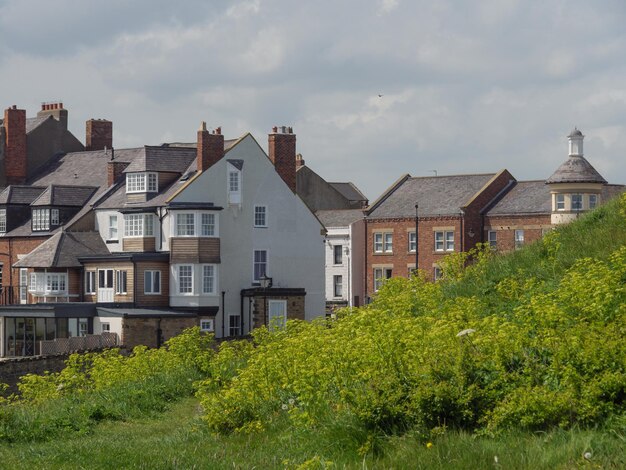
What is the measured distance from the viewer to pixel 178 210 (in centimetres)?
6575

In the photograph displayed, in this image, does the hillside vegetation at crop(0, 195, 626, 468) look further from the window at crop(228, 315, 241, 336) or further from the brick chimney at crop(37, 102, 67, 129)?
the brick chimney at crop(37, 102, 67, 129)

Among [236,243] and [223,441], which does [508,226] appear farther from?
[223,441]

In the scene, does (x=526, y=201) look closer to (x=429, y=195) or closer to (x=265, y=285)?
(x=429, y=195)

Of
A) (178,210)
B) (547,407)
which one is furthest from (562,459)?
(178,210)

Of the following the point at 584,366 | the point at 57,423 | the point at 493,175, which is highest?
the point at 493,175

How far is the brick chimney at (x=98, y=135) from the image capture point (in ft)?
273

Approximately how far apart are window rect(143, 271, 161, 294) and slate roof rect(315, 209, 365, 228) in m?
25.8

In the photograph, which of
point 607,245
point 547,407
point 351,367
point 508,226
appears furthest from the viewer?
point 508,226

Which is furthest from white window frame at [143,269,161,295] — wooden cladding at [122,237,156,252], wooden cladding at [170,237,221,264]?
wooden cladding at [122,237,156,252]

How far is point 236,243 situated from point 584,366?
173 ft

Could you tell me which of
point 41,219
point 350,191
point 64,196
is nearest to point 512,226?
point 350,191

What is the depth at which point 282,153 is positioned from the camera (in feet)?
231

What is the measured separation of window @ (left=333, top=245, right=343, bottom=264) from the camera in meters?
90.2

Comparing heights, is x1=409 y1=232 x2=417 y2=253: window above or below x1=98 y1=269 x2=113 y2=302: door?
above
